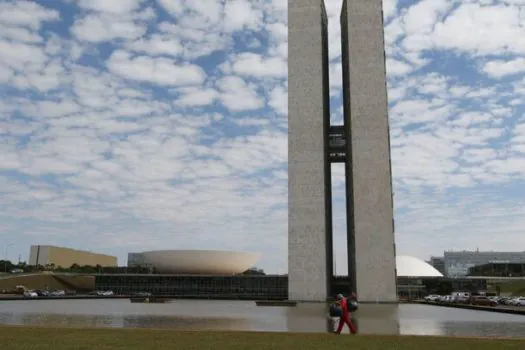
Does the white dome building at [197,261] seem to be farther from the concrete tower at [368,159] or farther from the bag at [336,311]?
the bag at [336,311]

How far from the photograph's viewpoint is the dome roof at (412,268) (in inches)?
2432

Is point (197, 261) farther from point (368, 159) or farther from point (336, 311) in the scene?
point (336, 311)

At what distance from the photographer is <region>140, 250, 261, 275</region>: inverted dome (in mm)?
59188

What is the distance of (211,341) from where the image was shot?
857 centimetres

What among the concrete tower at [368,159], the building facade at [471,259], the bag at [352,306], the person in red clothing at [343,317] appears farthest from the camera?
the building facade at [471,259]

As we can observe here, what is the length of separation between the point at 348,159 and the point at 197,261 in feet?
79.4

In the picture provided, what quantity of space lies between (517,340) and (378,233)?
92.7 ft

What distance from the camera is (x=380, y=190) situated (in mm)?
38188

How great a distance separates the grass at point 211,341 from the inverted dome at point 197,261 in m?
49.3

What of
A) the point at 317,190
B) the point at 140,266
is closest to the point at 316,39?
the point at 317,190

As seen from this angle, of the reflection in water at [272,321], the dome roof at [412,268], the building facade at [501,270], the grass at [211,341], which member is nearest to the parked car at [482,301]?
the reflection in water at [272,321]

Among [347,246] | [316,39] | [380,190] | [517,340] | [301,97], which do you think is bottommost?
[517,340]

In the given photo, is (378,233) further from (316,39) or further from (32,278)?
(32,278)

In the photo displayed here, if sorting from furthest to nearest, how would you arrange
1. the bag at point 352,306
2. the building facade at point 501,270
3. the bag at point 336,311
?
the building facade at point 501,270 → the bag at point 352,306 → the bag at point 336,311
